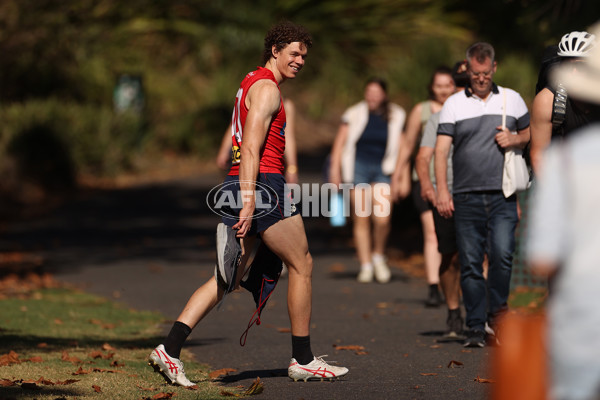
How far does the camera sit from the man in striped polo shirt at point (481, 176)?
23.7 ft

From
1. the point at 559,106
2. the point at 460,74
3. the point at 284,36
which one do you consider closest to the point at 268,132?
the point at 284,36

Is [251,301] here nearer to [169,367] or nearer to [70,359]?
[70,359]

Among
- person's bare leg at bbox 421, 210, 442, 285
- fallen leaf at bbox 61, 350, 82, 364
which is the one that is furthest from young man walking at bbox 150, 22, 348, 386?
person's bare leg at bbox 421, 210, 442, 285

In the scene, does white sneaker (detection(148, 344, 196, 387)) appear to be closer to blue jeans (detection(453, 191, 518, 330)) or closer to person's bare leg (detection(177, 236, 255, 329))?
person's bare leg (detection(177, 236, 255, 329))

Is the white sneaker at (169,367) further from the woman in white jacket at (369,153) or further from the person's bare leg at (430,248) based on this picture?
the woman in white jacket at (369,153)

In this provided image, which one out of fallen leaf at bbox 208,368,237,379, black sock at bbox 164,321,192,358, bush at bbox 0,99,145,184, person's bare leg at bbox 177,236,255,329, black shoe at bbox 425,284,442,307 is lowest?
fallen leaf at bbox 208,368,237,379

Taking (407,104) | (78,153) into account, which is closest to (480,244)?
(407,104)

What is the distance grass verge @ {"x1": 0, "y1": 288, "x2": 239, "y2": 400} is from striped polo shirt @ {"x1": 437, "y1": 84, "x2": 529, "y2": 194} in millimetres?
2218

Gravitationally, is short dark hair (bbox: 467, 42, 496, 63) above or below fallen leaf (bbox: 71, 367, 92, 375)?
above

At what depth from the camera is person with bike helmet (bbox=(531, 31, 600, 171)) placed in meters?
6.17

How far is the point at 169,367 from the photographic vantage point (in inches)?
229

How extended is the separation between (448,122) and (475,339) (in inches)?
58.0

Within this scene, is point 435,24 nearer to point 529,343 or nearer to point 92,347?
point 92,347

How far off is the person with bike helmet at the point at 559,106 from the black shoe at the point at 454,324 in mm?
1700
